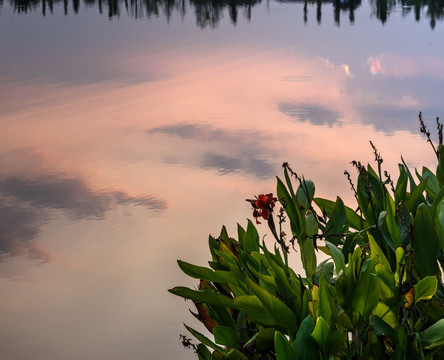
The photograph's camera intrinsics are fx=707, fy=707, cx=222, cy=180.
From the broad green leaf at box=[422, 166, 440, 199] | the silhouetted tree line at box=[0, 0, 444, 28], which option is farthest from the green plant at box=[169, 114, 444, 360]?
the silhouetted tree line at box=[0, 0, 444, 28]

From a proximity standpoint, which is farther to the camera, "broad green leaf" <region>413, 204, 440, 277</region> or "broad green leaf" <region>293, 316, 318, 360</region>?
"broad green leaf" <region>413, 204, 440, 277</region>

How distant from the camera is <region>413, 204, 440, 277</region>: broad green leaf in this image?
189 centimetres

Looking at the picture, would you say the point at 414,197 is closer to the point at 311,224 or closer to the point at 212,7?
the point at 311,224

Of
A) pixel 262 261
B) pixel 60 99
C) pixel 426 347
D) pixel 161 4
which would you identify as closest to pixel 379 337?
pixel 426 347

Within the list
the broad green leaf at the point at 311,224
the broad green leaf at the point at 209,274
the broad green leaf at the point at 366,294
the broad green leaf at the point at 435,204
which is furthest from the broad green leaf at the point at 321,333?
the broad green leaf at the point at 435,204

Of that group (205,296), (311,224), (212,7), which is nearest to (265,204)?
(311,224)

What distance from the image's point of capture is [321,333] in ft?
5.36

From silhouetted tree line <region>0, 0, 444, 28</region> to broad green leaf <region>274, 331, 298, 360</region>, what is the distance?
561 inches

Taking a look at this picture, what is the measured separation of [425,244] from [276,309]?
1.51 ft

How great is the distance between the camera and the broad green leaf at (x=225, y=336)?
1904 millimetres

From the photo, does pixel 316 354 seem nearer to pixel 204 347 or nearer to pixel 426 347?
pixel 426 347

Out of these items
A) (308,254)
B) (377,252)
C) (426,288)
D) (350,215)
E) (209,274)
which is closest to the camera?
(426,288)

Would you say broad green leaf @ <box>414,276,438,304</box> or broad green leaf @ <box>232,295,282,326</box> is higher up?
broad green leaf @ <box>414,276,438,304</box>

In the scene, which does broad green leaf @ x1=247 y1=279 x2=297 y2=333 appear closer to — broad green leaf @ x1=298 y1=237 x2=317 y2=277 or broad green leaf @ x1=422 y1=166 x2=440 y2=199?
broad green leaf @ x1=298 y1=237 x2=317 y2=277
